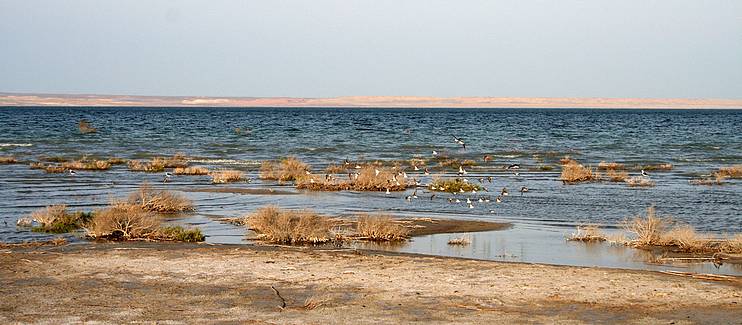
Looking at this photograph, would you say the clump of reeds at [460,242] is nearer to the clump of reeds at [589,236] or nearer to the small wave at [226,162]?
the clump of reeds at [589,236]

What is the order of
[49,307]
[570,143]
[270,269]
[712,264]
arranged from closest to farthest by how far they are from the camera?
[49,307] < [270,269] < [712,264] < [570,143]

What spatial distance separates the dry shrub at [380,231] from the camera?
690 inches

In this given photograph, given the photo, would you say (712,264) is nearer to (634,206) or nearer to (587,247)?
(587,247)

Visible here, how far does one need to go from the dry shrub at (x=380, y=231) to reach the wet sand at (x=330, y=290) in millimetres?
2188

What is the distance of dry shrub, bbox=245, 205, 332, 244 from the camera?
17.0m

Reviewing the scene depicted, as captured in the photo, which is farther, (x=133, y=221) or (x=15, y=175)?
(x=15, y=175)

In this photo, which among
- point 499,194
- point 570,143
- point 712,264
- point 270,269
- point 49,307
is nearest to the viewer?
point 49,307

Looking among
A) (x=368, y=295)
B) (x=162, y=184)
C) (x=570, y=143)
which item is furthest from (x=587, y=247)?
(x=570, y=143)

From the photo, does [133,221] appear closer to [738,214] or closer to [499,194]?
[499,194]

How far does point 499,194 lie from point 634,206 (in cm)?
447

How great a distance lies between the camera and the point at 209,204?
24359 mm

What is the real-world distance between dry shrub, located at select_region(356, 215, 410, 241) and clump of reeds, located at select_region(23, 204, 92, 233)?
238 inches

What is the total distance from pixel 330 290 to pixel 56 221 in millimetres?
9093

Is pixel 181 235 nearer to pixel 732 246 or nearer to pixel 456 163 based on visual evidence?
pixel 732 246
